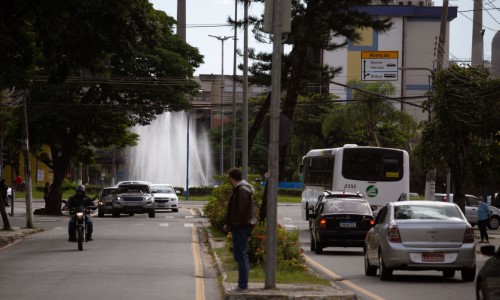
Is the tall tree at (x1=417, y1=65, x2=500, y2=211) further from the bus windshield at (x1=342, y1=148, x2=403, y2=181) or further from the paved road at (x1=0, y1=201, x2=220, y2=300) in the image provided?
the paved road at (x1=0, y1=201, x2=220, y2=300)

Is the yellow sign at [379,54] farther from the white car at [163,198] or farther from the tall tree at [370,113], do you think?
the white car at [163,198]

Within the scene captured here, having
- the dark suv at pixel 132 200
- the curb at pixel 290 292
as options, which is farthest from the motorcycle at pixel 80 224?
the dark suv at pixel 132 200

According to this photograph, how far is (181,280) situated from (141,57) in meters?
37.9

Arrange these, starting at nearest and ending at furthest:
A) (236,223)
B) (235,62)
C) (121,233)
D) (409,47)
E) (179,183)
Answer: (236,223), (121,233), (235,62), (179,183), (409,47)

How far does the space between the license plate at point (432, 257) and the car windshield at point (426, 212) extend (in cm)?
73

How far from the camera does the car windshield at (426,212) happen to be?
19.1m

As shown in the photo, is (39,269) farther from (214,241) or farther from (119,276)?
(214,241)

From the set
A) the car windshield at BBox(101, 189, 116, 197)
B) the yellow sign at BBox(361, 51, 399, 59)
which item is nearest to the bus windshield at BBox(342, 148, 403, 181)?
the car windshield at BBox(101, 189, 116, 197)

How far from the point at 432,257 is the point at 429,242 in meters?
0.28

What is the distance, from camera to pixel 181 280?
18.4 metres

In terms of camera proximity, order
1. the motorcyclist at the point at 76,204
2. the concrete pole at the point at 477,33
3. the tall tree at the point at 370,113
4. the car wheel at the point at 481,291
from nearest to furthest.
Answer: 1. the car wheel at the point at 481,291
2. the motorcyclist at the point at 76,204
3. the concrete pole at the point at 477,33
4. the tall tree at the point at 370,113

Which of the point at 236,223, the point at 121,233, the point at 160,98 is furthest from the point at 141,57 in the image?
the point at 236,223

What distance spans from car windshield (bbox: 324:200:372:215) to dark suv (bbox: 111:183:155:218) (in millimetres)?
23297

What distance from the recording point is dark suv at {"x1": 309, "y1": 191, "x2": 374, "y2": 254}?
1073 inches
